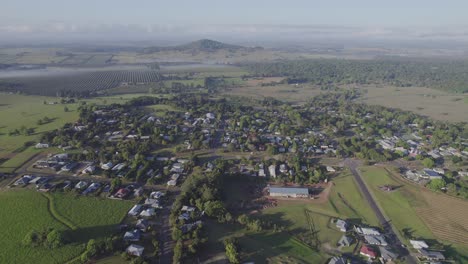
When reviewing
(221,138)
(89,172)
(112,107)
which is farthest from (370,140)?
(112,107)

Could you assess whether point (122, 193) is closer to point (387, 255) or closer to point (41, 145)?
point (41, 145)

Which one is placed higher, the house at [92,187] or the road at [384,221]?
the house at [92,187]

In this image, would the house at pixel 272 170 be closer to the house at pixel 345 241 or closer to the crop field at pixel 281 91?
the house at pixel 345 241

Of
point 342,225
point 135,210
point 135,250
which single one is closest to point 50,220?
point 135,210

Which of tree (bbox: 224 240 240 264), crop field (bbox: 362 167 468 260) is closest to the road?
crop field (bbox: 362 167 468 260)

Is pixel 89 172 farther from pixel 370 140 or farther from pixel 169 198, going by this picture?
pixel 370 140

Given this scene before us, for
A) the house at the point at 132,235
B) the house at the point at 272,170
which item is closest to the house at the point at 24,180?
the house at the point at 132,235

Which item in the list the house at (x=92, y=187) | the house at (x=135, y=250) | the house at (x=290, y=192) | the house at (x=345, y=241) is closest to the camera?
the house at (x=135, y=250)
